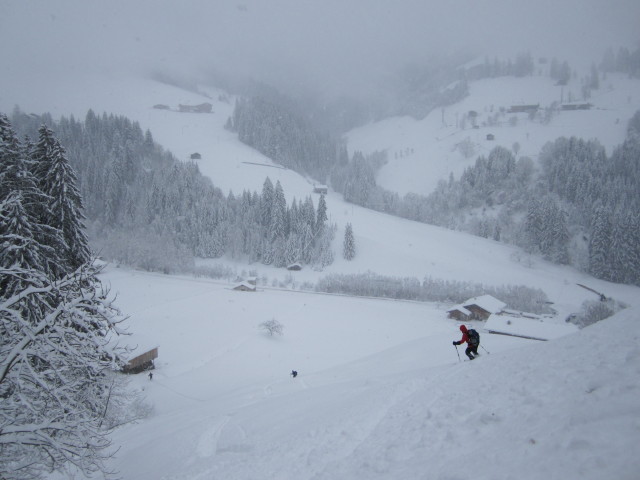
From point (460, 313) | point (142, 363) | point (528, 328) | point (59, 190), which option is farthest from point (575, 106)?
point (59, 190)

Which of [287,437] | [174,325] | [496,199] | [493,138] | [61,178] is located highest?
[493,138]

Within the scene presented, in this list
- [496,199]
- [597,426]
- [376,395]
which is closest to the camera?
[597,426]

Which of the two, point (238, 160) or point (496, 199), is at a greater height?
point (238, 160)

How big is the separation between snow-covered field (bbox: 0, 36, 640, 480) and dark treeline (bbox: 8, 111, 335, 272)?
255 inches

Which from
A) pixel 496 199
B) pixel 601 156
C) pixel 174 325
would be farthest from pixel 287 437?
pixel 601 156

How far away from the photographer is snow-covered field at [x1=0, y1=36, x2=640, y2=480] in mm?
5617

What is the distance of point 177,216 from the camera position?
8212cm

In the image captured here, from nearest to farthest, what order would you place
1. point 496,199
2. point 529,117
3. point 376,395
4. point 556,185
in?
point 376,395 → point 556,185 → point 496,199 → point 529,117

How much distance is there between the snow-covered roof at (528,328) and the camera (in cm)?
3083

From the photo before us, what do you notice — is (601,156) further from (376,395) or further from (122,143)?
(122,143)

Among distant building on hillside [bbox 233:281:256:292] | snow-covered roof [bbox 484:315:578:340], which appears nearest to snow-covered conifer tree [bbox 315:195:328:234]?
distant building on hillside [bbox 233:281:256:292]

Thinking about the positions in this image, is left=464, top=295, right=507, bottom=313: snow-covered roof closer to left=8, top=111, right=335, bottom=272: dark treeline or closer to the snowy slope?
left=8, top=111, right=335, bottom=272: dark treeline

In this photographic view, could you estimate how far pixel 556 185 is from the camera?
91.2 m

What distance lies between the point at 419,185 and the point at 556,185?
145ft
